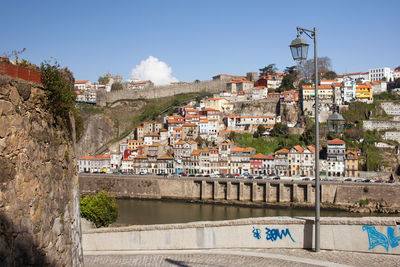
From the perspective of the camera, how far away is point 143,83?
86938 millimetres

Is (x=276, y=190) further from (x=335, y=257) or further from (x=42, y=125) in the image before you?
(x=42, y=125)

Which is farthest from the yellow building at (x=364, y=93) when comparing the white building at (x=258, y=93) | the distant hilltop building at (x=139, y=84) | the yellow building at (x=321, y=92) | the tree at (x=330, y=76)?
the distant hilltop building at (x=139, y=84)

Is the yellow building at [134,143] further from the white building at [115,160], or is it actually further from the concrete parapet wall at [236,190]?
the concrete parapet wall at [236,190]

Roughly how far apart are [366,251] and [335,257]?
635 millimetres

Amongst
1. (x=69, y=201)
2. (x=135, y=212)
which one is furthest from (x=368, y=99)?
(x=69, y=201)

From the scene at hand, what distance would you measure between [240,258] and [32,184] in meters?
5.11

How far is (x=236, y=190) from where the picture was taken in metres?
42.5

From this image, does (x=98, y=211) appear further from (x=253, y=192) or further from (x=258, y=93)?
(x=258, y=93)

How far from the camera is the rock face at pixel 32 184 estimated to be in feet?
14.0

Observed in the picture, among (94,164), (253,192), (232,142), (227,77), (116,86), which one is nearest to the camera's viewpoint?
(253,192)

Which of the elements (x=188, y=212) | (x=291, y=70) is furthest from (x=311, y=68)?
(x=188, y=212)

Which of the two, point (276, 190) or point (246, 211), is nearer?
point (246, 211)

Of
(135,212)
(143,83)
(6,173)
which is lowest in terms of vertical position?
(135,212)

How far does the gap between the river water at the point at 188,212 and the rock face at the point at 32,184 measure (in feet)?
86.8
